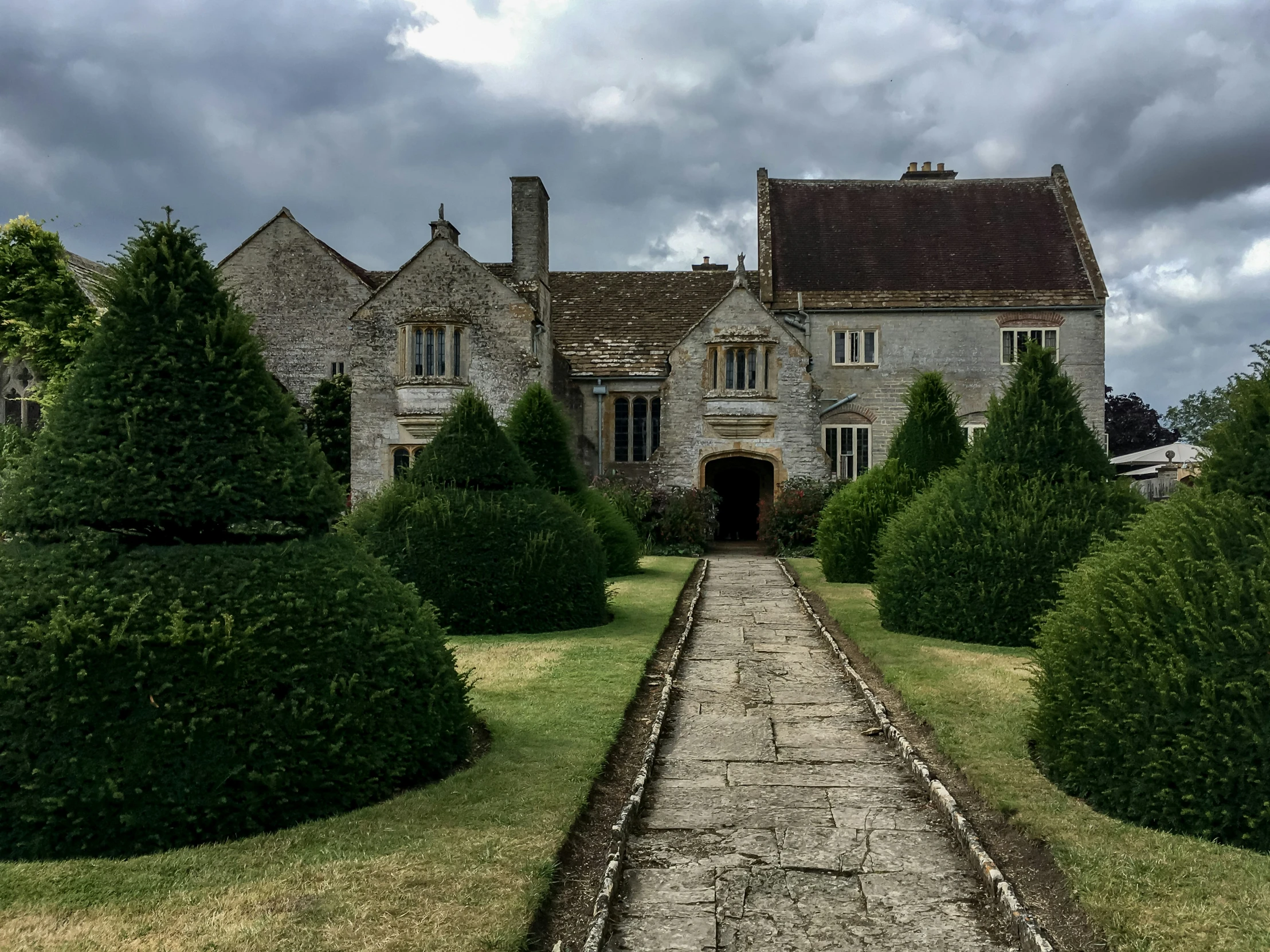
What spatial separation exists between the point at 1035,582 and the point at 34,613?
9797mm

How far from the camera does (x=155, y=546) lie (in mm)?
5898

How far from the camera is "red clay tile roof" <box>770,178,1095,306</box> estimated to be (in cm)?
2986

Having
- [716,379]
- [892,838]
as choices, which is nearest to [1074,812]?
[892,838]

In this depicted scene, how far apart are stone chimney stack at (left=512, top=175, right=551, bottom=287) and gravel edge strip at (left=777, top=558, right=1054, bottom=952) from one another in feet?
71.1

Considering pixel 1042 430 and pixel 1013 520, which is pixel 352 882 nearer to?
pixel 1013 520

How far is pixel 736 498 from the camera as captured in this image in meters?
32.9

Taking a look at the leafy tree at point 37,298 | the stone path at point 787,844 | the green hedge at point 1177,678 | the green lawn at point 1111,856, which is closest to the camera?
the green lawn at point 1111,856

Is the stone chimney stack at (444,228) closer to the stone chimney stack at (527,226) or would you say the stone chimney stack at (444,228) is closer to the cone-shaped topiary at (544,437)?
the stone chimney stack at (527,226)

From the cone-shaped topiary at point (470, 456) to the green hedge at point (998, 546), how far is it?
16.7ft

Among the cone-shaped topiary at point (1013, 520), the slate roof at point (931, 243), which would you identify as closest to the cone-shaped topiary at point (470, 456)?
the cone-shaped topiary at point (1013, 520)

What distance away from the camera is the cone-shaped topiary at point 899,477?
Result: 59.7 ft

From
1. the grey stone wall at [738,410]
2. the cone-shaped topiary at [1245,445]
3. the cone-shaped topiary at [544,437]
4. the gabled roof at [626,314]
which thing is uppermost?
the gabled roof at [626,314]

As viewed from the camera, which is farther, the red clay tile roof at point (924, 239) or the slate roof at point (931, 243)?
the red clay tile roof at point (924, 239)

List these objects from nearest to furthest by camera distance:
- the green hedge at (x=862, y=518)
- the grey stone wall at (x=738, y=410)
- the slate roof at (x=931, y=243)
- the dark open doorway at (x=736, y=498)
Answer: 1. the green hedge at (x=862, y=518)
2. the grey stone wall at (x=738, y=410)
3. the slate roof at (x=931, y=243)
4. the dark open doorway at (x=736, y=498)
